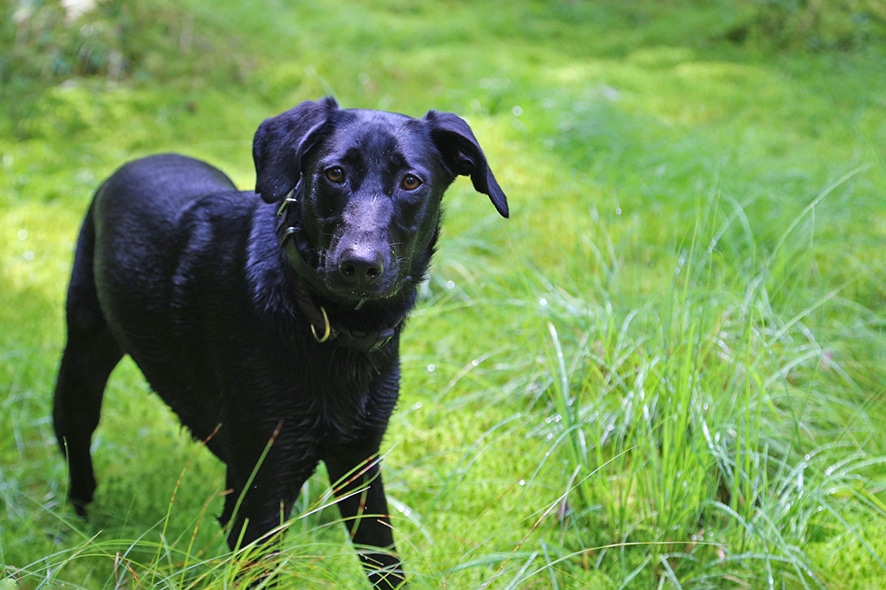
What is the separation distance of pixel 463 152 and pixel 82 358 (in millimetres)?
1567

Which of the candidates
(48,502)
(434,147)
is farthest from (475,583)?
(48,502)

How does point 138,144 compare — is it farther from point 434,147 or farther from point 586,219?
point 434,147

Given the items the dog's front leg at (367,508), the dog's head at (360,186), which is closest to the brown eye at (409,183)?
the dog's head at (360,186)

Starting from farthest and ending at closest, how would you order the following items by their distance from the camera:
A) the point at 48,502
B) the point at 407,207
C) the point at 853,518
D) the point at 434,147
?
the point at 48,502 → the point at 853,518 → the point at 434,147 → the point at 407,207

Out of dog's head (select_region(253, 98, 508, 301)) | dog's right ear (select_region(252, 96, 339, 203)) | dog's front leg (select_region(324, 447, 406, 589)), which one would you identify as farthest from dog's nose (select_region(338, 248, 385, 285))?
dog's front leg (select_region(324, 447, 406, 589))

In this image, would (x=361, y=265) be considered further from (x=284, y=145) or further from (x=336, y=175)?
(x=284, y=145)

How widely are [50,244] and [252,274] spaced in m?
3.09

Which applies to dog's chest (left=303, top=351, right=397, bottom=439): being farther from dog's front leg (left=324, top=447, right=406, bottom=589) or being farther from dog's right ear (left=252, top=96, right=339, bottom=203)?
dog's right ear (left=252, top=96, right=339, bottom=203)

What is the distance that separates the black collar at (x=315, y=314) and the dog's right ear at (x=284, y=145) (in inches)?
2.4

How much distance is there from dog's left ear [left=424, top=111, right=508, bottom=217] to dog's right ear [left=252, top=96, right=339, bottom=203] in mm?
289

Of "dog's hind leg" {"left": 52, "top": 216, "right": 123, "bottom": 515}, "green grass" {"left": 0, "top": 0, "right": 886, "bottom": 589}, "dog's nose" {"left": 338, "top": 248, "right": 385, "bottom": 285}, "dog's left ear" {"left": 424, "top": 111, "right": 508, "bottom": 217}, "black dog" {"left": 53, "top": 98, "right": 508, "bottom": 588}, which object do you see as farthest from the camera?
"dog's hind leg" {"left": 52, "top": 216, "right": 123, "bottom": 515}

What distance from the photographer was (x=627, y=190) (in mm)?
5062

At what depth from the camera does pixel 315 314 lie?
2.18 m

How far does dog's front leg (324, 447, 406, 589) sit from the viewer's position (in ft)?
7.61
